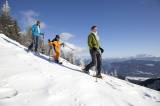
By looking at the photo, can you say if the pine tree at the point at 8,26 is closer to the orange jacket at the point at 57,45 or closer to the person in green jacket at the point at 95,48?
the orange jacket at the point at 57,45

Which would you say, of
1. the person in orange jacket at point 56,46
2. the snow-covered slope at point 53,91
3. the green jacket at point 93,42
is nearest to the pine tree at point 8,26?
the person in orange jacket at point 56,46

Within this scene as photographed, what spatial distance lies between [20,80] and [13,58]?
4.42m

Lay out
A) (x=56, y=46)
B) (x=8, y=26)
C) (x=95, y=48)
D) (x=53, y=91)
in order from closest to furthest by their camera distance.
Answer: (x=53, y=91) → (x=95, y=48) → (x=56, y=46) → (x=8, y=26)

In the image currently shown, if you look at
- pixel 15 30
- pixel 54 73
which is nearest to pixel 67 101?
pixel 54 73

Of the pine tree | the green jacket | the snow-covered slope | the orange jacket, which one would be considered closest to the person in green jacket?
the green jacket

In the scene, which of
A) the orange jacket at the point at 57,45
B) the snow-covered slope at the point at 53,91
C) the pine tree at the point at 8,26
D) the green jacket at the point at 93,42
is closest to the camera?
the snow-covered slope at the point at 53,91

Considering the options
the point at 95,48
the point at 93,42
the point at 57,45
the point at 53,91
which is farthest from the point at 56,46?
the point at 53,91

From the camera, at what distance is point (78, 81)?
33.8ft

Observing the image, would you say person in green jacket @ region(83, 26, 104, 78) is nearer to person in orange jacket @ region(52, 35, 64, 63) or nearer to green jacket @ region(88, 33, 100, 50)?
green jacket @ region(88, 33, 100, 50)

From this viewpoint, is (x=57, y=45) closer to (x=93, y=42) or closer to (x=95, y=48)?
(x=93, y=42)

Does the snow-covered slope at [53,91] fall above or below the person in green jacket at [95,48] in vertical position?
below

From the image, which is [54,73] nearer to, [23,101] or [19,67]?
[19,67]

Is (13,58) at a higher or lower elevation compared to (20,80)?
higher

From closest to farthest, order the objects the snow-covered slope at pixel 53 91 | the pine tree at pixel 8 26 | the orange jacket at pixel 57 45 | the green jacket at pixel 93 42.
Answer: the snow-covered slope at pixel 53 91, the green jacket at pixel 93 42, the orange jacket at pixel 57 45, the pine tree at pixel 8 26
